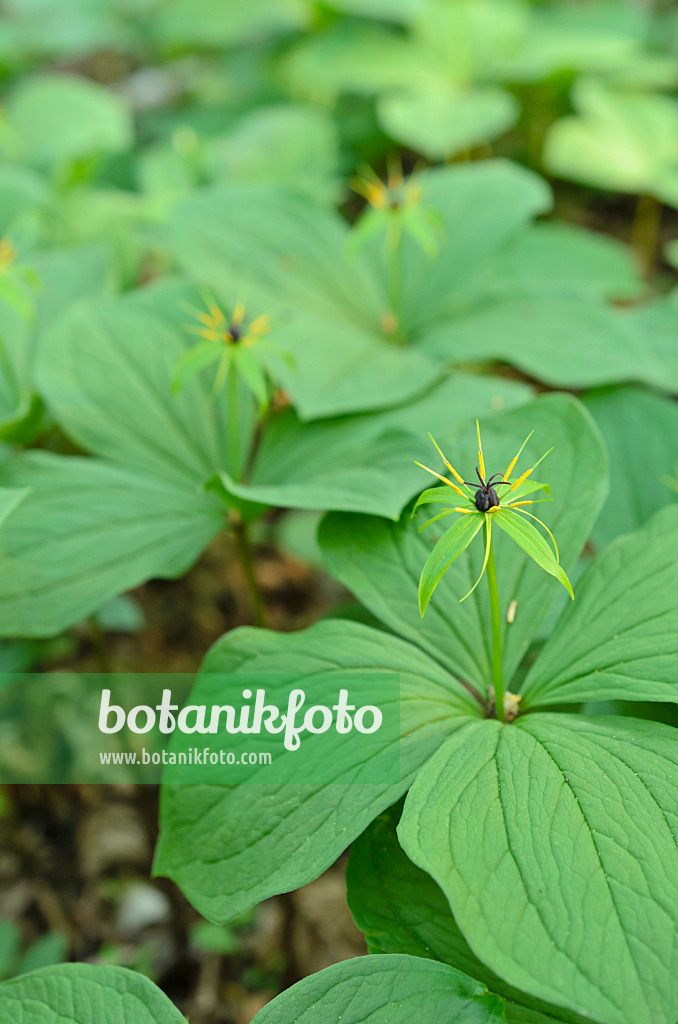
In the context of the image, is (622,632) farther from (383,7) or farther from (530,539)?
(383,7)

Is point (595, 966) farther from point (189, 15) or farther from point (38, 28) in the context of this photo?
point (38, 28)

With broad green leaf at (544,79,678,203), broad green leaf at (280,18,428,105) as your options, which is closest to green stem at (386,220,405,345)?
broad green leaf at (544,79,678,203)

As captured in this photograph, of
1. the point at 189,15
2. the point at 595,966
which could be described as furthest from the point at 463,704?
the point at 189,15

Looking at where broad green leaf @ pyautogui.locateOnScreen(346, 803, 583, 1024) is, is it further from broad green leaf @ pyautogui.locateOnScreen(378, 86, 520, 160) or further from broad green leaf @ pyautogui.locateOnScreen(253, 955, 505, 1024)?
broad green leaf @ pyautogui.locateOnScreen(378, 86, 520, 160)

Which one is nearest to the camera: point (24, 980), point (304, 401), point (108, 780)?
point (24, 980)

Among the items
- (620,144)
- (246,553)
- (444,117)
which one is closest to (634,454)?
(246,553)

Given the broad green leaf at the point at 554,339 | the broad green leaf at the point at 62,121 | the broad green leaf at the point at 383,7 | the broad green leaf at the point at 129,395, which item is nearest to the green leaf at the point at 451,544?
the broad green leaf at the point at 129,395

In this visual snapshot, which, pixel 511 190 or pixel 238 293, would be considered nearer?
pixel 238 293
